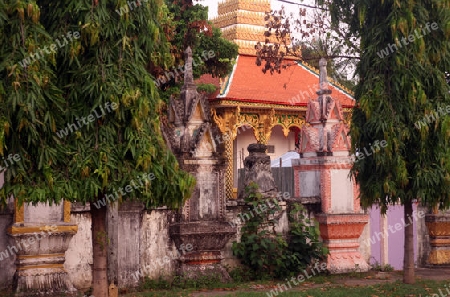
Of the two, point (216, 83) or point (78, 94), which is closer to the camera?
point (78, 94)

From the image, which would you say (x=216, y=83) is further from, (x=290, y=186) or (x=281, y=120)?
(x=290, y=186)

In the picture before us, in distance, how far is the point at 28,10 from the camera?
670cm

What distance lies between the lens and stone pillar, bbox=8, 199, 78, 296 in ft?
32.5

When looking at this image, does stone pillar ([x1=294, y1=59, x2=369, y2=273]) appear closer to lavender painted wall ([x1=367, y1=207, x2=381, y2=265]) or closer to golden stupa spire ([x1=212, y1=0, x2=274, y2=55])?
→ lavender painted wall ([x1=367, y1=207, x2=381, y2=265])

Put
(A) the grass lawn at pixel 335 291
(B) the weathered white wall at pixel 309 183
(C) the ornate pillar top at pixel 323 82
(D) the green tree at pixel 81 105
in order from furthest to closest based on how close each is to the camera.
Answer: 1. (C) the ornate pillar top at pixel 323 82
2. (B) the weathered white wall at pixel 309 183
3. (A) the grass lawn at pixel 335 291
4. (D) the green tree at pixel 81 105

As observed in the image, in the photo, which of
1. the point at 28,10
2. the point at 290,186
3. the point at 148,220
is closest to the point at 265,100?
the point at 290,186

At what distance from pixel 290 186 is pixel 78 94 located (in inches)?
389

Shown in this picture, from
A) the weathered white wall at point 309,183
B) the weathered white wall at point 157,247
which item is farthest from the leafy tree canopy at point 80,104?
the weathered white wall at point 309,183

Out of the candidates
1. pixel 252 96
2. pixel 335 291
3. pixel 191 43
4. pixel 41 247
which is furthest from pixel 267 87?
pixel 41 247

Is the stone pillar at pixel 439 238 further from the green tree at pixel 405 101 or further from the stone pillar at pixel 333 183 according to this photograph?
the green tree at pixel 405 101

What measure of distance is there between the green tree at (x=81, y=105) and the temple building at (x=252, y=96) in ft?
47.1

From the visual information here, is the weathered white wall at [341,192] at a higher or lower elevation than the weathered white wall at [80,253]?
higher

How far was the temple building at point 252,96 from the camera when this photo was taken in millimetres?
24391

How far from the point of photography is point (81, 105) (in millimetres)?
7285
